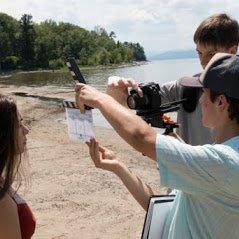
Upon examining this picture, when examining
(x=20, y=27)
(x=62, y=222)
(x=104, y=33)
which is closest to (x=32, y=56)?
(x=20, y=27)

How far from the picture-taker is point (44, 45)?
419 feet

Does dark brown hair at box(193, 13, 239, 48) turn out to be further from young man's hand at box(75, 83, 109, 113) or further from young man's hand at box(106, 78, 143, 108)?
young man's hand at box(75, 83, 109, 113)

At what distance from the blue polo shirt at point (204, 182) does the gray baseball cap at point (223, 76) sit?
0.21 m

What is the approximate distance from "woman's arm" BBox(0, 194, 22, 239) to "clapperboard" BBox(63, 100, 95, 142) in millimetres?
645

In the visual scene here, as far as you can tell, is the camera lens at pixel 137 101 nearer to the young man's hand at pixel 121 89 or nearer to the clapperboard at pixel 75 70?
the young man's hand at pixel 121 89

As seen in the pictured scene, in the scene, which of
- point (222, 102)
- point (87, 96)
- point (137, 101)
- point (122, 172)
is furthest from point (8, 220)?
point (222, 102)

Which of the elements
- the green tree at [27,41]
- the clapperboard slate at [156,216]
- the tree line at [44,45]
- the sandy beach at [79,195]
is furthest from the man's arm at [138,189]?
the green tree at [27,41]

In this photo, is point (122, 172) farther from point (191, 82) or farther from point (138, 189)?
point (191, 82)

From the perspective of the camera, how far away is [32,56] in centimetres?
12369

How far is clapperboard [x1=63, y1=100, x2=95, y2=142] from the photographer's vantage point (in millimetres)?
3027

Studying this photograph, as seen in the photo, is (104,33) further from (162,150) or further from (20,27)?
(162,150)

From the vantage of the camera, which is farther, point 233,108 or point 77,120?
point 77,120

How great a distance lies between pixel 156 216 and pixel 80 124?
0.75 meters

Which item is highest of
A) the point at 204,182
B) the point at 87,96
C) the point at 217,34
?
the point at 217,34
